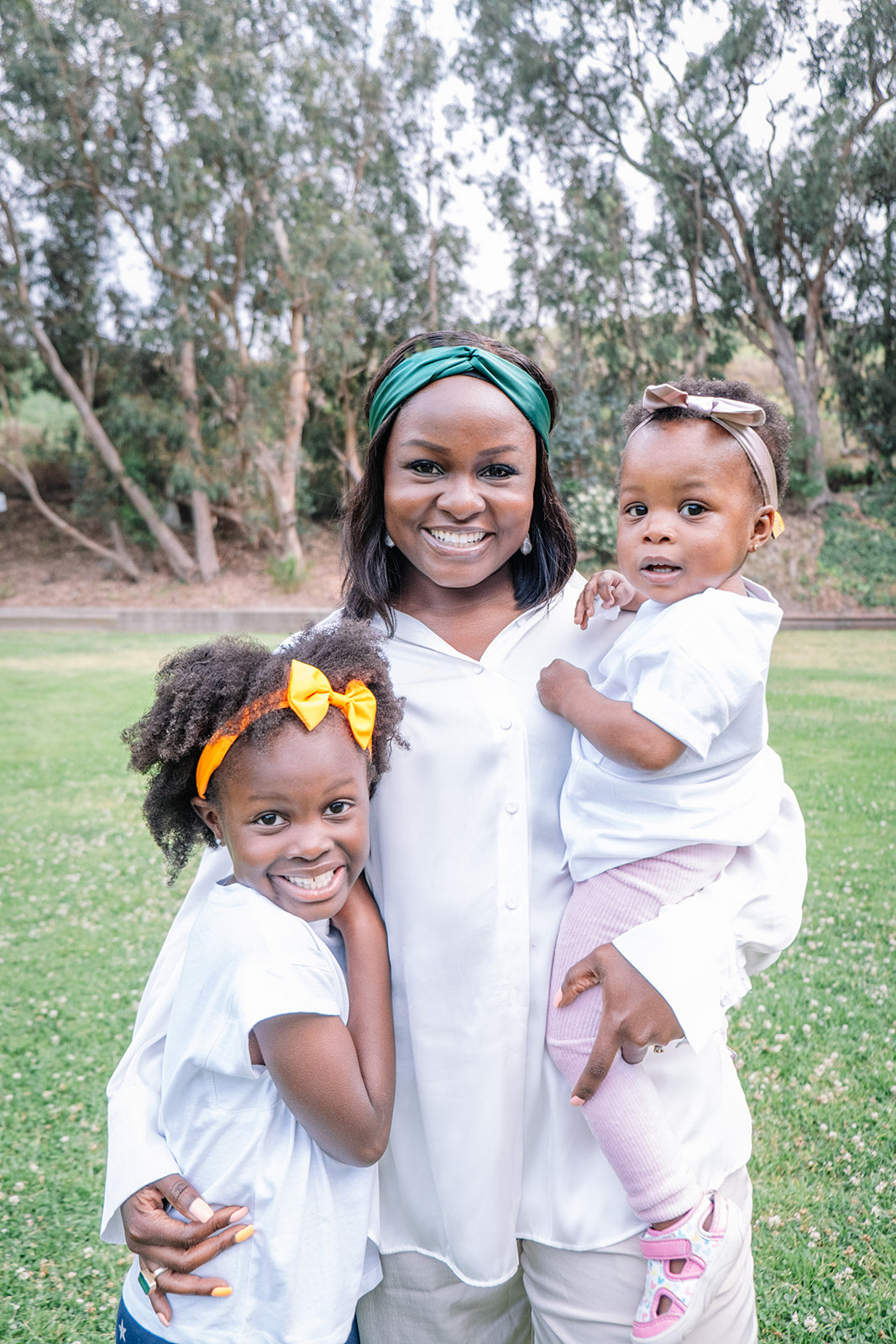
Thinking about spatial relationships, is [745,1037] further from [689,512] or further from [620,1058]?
[689,512]

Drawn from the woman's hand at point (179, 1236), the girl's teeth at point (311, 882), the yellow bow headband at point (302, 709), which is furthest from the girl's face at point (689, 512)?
the woman's hand at point (179, 1236)

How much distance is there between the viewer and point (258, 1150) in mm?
1448

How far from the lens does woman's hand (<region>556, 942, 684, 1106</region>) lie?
4.82 feet

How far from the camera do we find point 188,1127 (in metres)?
1.50

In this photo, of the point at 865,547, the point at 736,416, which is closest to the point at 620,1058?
the point at 736,416

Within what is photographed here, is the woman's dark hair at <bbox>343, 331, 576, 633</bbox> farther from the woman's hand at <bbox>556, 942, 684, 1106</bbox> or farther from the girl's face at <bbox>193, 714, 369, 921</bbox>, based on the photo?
the woman's hand at <bbox>556, 942, 684, 1106</bbox>

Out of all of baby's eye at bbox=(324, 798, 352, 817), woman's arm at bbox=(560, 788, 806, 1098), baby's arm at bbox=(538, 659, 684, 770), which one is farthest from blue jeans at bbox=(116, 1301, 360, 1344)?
baby's arm at bbox=(538, 659, 684, 770)

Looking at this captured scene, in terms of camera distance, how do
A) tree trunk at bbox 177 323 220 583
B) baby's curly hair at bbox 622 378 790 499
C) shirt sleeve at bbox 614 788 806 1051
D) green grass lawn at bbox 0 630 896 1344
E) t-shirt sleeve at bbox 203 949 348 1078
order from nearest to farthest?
t-shirt sleeve at bbox 203 949 348 1078, shirt sleeve at bbox 614 788 806 1051, baby's curly hair at bbox 622 378 790 499, green grass lawn at bbox 0 630 896 1344, tree trunk at bbox 177 323 220 583

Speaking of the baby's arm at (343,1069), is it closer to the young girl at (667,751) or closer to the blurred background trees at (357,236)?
the young girl at (667,751)

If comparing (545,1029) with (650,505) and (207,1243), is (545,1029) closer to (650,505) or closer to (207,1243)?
(207,1243)

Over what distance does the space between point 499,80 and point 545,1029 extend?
2392 cm

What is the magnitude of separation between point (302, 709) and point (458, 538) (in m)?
0.40

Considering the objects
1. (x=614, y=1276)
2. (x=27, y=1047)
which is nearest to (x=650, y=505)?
(x=614, y=1276)

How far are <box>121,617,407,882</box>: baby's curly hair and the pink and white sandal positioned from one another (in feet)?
2.64
